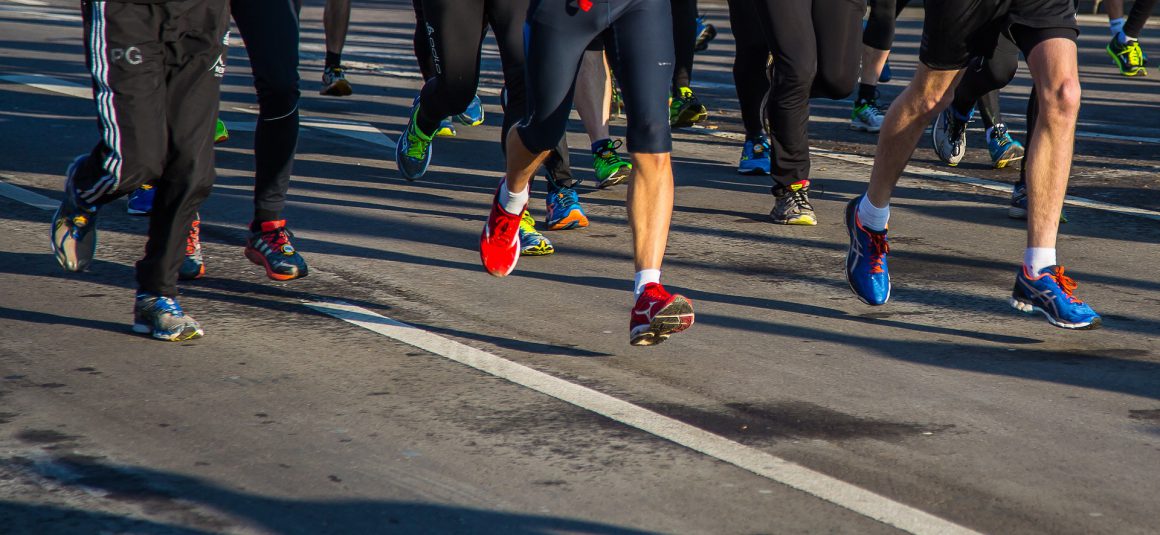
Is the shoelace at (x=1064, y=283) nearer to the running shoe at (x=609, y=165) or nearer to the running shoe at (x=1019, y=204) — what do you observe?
the running shoe at (x=1019, y=204)

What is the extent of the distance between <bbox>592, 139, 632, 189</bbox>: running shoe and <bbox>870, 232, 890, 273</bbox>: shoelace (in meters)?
2.25

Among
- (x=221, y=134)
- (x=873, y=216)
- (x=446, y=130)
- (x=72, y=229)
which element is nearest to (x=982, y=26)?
(x=873, y=216)

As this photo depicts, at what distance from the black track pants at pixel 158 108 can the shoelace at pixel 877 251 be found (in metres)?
2.48

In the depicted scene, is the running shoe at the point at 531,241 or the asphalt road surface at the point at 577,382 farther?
the running shoe at the point at 531,241

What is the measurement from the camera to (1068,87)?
197 inches

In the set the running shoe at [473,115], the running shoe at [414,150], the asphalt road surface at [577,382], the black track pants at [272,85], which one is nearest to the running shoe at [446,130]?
the running shoe at [473,115]

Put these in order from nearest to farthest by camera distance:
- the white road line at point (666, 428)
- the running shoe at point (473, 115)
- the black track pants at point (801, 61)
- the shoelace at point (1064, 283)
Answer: the white road line at point (666, 428) < the shoelace at point (1064, 283) < the black track pants at point (801, 61) < the running shoe at point (473, 115)

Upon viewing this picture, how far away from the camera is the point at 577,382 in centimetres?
438

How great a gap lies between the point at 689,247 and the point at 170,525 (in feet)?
12.0

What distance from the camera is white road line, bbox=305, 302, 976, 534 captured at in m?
3.33

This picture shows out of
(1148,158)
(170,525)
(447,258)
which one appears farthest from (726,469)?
(1148,158)

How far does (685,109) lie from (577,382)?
600cm

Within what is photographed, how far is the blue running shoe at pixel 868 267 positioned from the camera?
535 centimetres

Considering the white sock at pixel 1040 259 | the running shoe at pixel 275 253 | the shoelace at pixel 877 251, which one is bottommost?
the running shoe at pixel 275 253
